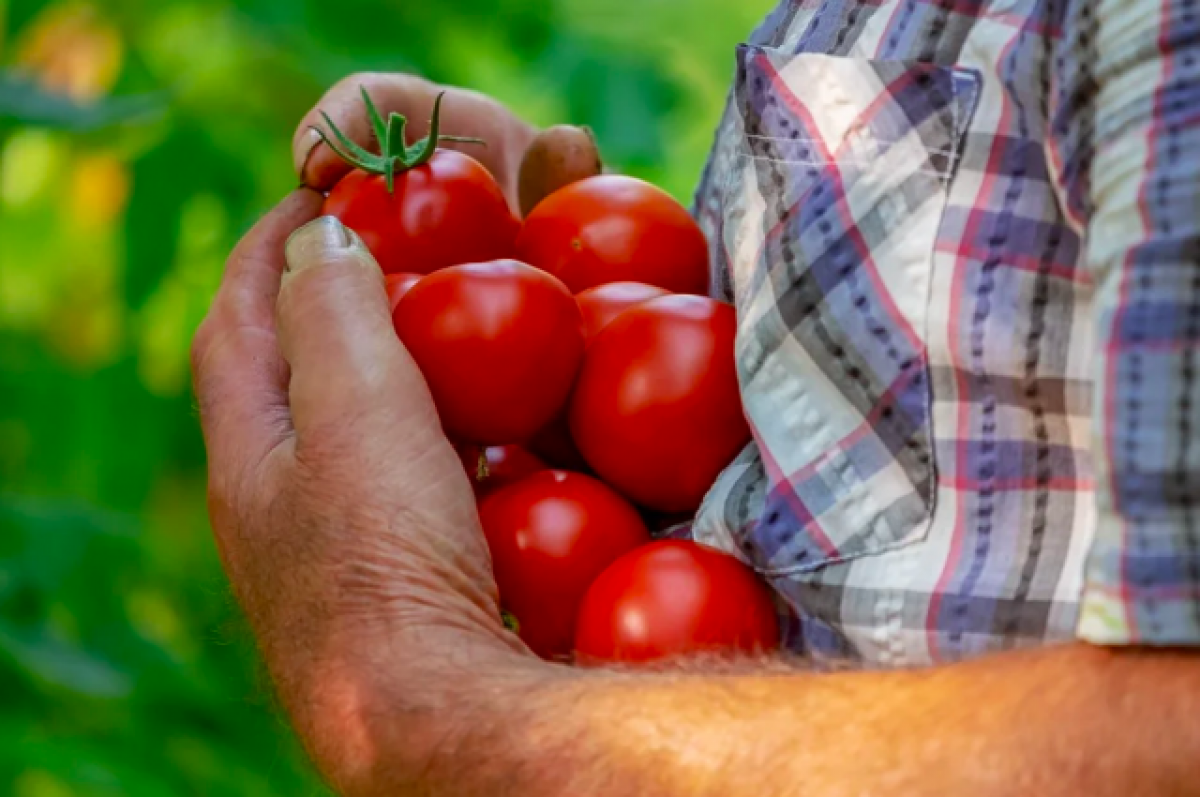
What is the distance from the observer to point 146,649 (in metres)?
1.64

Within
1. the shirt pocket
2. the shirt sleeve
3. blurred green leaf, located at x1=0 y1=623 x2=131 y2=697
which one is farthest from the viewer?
blurred green leaf, located at x1=0 y1=623 x2=131 y2=697

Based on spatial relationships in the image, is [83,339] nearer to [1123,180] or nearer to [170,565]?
[170,565]

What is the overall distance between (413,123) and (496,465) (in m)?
0.41

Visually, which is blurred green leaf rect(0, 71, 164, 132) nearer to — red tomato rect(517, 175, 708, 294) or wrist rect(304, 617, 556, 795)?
red tomato rect(517, 175, 708, 294)

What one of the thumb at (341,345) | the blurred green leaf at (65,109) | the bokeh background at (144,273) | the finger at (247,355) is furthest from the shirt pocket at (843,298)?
the blurred green leaf at (65,109)

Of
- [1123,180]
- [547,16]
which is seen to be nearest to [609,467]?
[1123,180]

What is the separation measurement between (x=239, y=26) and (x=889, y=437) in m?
1.08

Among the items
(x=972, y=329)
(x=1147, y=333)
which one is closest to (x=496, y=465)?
(x=972, y=329)

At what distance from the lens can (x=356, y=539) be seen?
0.90 m

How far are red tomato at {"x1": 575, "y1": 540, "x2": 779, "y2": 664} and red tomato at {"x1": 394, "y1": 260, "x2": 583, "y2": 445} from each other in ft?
0.46

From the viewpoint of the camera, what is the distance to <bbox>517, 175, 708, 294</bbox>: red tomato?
109 cm

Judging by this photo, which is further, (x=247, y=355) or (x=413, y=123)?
(x=413, y=123)

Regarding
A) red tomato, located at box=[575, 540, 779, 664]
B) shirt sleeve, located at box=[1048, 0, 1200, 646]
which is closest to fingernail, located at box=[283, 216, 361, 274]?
red tomato, located at box=[575, 540, 779, 664]

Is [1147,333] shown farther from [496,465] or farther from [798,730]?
A: [496,465]
